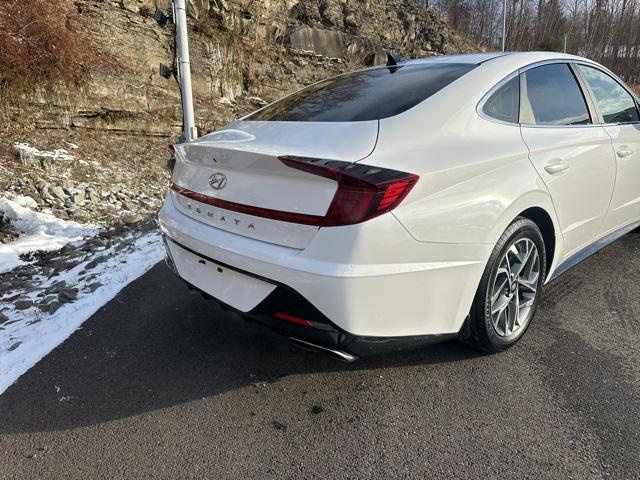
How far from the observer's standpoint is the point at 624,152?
3.46 m

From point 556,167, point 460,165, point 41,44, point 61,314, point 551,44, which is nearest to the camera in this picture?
point 460,165

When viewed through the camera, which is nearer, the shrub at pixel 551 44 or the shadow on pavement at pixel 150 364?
the shadow on pavement at pixel 150 364

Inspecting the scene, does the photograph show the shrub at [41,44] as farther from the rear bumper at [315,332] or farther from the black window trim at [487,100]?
the black window trim at [487,100]

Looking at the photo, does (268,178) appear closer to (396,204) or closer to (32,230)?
(396,204)

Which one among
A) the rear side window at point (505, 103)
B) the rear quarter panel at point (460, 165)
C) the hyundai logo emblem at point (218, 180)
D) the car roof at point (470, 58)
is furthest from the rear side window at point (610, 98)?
the hyundai logo emblem at point (218, 180)

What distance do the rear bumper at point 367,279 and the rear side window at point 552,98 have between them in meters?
1.04

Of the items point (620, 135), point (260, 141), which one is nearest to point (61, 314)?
point (260, 141)

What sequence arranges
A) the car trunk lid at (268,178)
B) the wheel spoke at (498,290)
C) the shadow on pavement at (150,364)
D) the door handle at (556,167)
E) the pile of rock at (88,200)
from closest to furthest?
1. the car trunk lid at (268,178)
2. the shadow on pavement at (150,364)
3. the wheel spoke at (498,290)
4. the door handle at (556,167)
5. the pile of rock at (88,200)

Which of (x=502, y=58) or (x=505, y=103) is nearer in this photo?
(x=505, y=103)

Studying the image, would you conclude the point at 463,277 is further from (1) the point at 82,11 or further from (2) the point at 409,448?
(1) the point at 82,11

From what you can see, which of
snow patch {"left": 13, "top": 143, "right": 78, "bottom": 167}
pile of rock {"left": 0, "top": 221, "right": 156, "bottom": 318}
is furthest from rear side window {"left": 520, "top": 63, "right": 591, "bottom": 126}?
snow patch {"left": 13, "top": 143, "right": 78, "bottom": 167}

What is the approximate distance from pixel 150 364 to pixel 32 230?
3.43 m

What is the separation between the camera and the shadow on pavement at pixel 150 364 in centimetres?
235

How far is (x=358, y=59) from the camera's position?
682 inches
